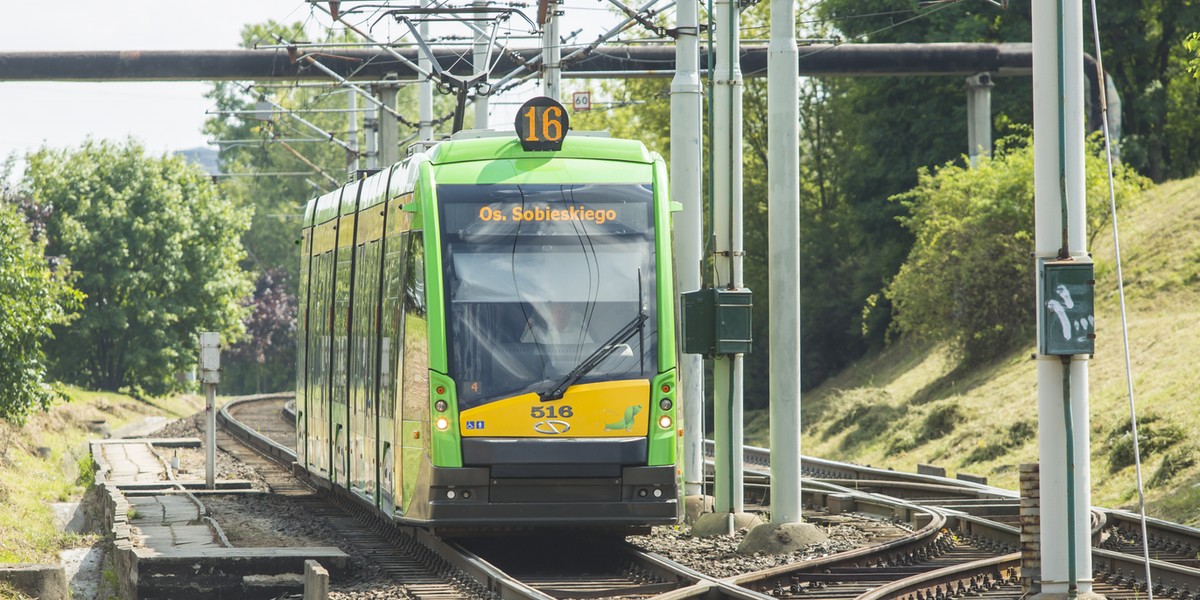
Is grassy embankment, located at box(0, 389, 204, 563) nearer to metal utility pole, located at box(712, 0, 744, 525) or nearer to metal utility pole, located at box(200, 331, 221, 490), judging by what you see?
metal utility pole, located at box(200, 331, 221, 490)

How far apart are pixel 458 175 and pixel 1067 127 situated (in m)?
6.53

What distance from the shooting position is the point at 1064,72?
9.31m

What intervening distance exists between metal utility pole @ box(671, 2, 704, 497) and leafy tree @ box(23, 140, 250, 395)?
44451mm

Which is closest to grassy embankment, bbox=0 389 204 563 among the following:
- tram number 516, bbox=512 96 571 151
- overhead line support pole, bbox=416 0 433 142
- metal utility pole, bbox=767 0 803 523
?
tram number 516, bbox=512 96 571 151

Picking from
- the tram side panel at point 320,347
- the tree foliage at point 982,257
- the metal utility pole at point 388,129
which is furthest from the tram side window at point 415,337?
the tree foliage at point 982,257

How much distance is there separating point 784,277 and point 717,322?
0.72 m

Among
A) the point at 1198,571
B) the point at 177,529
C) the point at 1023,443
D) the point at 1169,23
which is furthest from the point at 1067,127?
the point at 1169,23

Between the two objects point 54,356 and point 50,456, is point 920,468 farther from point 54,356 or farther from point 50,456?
point 54,356

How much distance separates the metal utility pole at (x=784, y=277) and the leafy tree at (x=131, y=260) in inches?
1846

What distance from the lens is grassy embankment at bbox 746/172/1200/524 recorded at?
73.6 feet

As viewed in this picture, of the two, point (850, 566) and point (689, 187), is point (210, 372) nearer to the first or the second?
point (689, 187)

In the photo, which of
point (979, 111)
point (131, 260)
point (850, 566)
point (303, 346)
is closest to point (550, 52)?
point (303, 346)

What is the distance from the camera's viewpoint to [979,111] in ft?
141

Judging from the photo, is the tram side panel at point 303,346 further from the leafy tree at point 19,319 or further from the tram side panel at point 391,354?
the leafy tree at point 19,319
